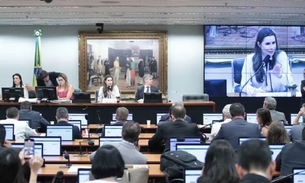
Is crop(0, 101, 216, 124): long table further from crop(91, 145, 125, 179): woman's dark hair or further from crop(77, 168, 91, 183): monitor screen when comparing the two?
crop(91, 145, 125, 179): woman's dark hair

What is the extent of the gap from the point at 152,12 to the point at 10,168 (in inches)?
396

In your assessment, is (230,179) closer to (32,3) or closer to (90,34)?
(32,3)

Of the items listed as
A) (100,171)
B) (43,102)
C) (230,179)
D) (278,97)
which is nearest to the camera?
(100,171)

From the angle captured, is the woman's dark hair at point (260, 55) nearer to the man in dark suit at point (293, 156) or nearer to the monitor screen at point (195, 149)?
the monitor screen at point (195, 149)

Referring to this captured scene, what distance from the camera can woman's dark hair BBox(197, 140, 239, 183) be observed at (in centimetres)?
320

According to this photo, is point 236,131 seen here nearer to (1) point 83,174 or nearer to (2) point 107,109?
(1) point 83,174

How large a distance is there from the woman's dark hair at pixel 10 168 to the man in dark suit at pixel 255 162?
47.4 inches

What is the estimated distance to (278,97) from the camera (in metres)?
15.4

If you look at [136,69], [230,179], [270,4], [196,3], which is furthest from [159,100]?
[230,179]

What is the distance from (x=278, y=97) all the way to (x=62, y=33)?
714cm

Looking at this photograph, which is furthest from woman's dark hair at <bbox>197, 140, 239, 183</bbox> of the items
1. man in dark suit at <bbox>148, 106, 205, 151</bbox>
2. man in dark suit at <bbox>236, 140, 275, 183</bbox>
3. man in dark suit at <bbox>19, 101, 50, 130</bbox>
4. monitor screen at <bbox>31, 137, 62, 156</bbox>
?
man in dark suit at <bbox>19, 101, 50, 130</bbox>

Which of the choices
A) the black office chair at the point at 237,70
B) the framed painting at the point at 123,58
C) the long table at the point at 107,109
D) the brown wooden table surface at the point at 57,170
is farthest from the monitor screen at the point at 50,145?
the black office chair at the point at 237,70

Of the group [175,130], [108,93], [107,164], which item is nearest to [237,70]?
[108,93]

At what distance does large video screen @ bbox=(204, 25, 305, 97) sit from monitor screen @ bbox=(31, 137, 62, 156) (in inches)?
389
